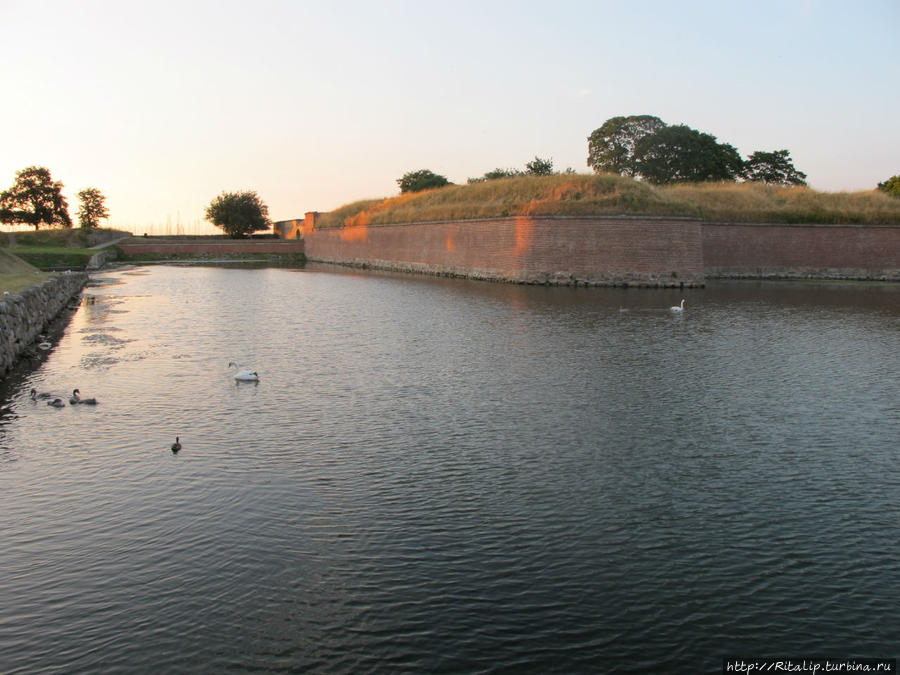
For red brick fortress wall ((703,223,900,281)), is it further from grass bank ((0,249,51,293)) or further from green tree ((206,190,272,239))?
green tree ((206,190,272,239))

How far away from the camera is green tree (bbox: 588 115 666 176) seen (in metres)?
63.7

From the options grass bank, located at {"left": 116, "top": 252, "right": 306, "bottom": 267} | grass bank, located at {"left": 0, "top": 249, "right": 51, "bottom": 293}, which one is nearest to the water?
grass bank, located at {"left": 0, "top": 249, "right": 51, "bottom": 293}

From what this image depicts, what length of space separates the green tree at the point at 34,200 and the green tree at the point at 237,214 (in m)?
13.8

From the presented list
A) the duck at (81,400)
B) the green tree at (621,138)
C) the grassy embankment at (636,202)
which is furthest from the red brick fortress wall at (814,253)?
the duck at (81,400)

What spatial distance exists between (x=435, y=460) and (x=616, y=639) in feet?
10.8

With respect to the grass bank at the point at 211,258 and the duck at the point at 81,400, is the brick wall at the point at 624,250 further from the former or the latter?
the duck at the point at 81,400

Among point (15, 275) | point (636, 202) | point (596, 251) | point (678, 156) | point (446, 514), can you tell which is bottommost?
point (446, 514)

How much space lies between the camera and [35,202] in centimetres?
6138

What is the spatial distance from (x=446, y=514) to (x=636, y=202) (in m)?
28.8

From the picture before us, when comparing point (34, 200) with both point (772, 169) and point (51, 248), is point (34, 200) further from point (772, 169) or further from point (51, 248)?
point (772, 169)

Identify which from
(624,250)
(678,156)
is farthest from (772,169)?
(624,250)

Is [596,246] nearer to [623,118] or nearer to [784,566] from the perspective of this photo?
[784,566]

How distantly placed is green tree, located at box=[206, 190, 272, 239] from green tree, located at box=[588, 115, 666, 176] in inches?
1401

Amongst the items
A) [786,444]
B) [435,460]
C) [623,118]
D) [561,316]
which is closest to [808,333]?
[561,316]
